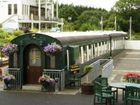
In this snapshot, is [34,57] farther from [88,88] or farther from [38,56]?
[88,88]

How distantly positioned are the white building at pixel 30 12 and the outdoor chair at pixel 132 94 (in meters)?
64.5

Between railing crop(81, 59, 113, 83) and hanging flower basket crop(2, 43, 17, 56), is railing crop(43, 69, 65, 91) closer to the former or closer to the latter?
hanging flower basket crop(2, 43, 17, 56)

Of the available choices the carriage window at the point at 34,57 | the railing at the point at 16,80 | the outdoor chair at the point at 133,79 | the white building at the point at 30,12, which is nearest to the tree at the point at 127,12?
the white building at the point at 30,12

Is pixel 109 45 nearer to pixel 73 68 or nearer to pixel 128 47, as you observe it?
pixel 73 68

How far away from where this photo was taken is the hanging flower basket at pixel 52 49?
22.3m

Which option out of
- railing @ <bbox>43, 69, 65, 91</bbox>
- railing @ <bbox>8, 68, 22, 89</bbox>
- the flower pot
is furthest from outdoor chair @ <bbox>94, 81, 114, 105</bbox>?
railing @ <bbox>8, 68, 22, 89</bbox>

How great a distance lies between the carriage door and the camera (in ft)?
77.5

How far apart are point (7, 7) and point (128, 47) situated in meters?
28.1

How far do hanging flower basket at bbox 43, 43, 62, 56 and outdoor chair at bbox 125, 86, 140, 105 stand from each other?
20.3 ft

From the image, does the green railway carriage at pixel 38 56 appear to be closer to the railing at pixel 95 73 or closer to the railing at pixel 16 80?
the railing at pixel 16 80

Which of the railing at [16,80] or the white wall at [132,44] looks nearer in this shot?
the railing at [16,80]

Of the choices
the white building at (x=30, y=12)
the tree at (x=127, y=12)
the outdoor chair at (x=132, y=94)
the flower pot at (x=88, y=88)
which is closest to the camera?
the outdoor chair at (x=132, y=94)

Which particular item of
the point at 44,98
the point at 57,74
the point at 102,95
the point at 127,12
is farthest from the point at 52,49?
the point at 127,12

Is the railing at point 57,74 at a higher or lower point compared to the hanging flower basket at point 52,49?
lower
